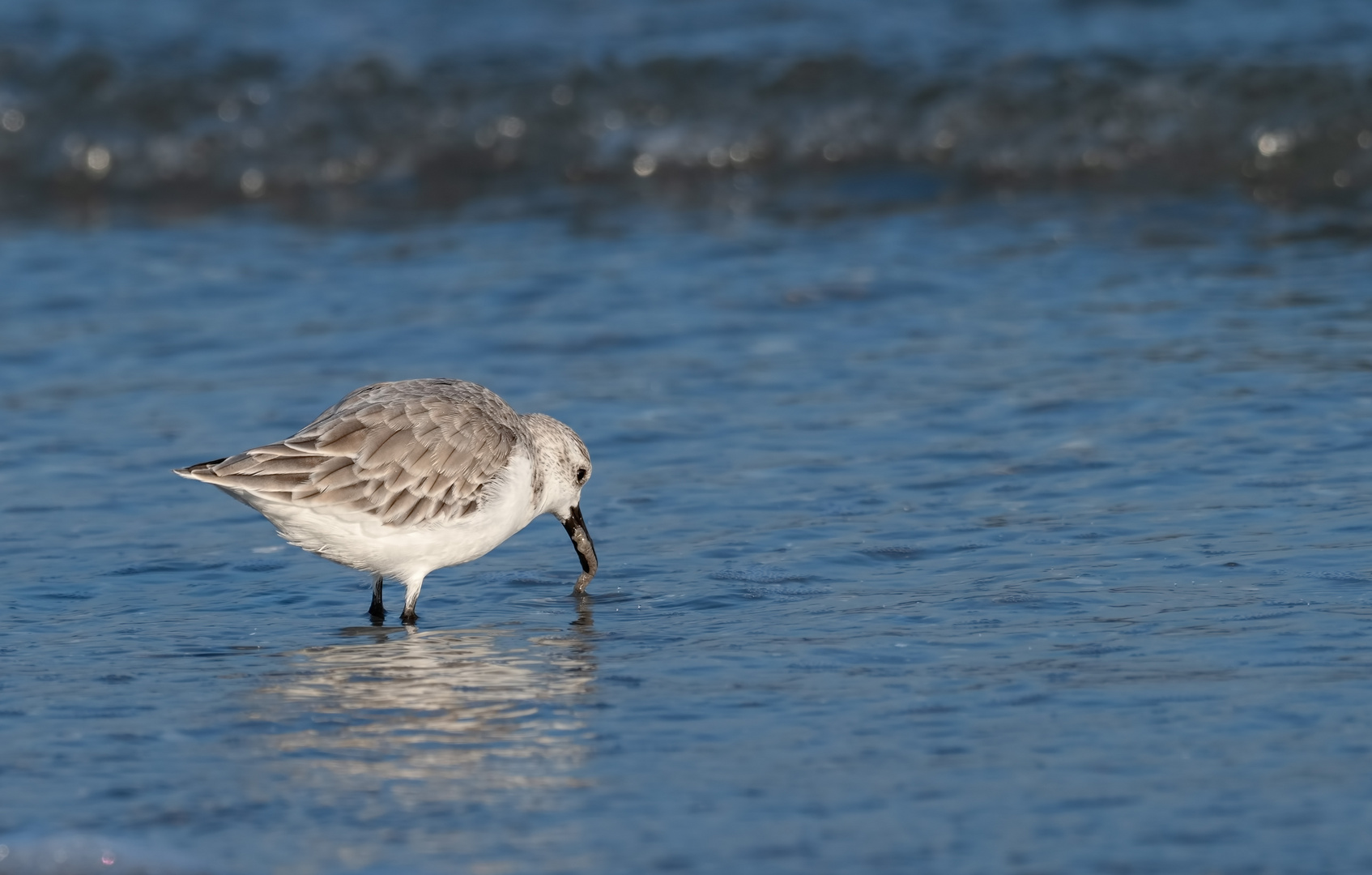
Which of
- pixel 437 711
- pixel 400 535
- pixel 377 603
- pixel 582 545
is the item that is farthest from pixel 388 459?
pixel 437 711

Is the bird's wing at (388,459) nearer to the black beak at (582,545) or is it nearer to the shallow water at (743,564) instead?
the black beak at (582,545)

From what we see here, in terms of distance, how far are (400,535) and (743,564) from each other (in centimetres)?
138

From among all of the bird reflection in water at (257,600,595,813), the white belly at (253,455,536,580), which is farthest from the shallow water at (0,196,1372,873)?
the white belly at (253,455,536,580)

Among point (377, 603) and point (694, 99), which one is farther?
point (694, 99)

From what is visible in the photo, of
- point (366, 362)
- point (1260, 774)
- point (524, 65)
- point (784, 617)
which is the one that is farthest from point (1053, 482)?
point (524, 65)

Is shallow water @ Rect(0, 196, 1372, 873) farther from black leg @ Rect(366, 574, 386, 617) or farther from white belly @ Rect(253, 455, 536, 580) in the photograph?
white belly @ Rect(253, 455, 536, 580)

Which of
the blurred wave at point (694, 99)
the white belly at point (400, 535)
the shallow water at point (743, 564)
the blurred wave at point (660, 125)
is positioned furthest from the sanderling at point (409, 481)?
the blurred wave at point (660, 125)

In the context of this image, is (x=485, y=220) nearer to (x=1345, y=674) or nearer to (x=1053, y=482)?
(x=1053, y=482)

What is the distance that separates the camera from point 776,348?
9.97m

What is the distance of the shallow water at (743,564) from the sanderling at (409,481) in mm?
305

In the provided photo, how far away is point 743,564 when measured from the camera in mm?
7133

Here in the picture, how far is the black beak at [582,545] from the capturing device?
702 cm

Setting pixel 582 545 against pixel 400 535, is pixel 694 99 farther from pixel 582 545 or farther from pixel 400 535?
pixel 400 535

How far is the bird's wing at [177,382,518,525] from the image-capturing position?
21.2 feet
